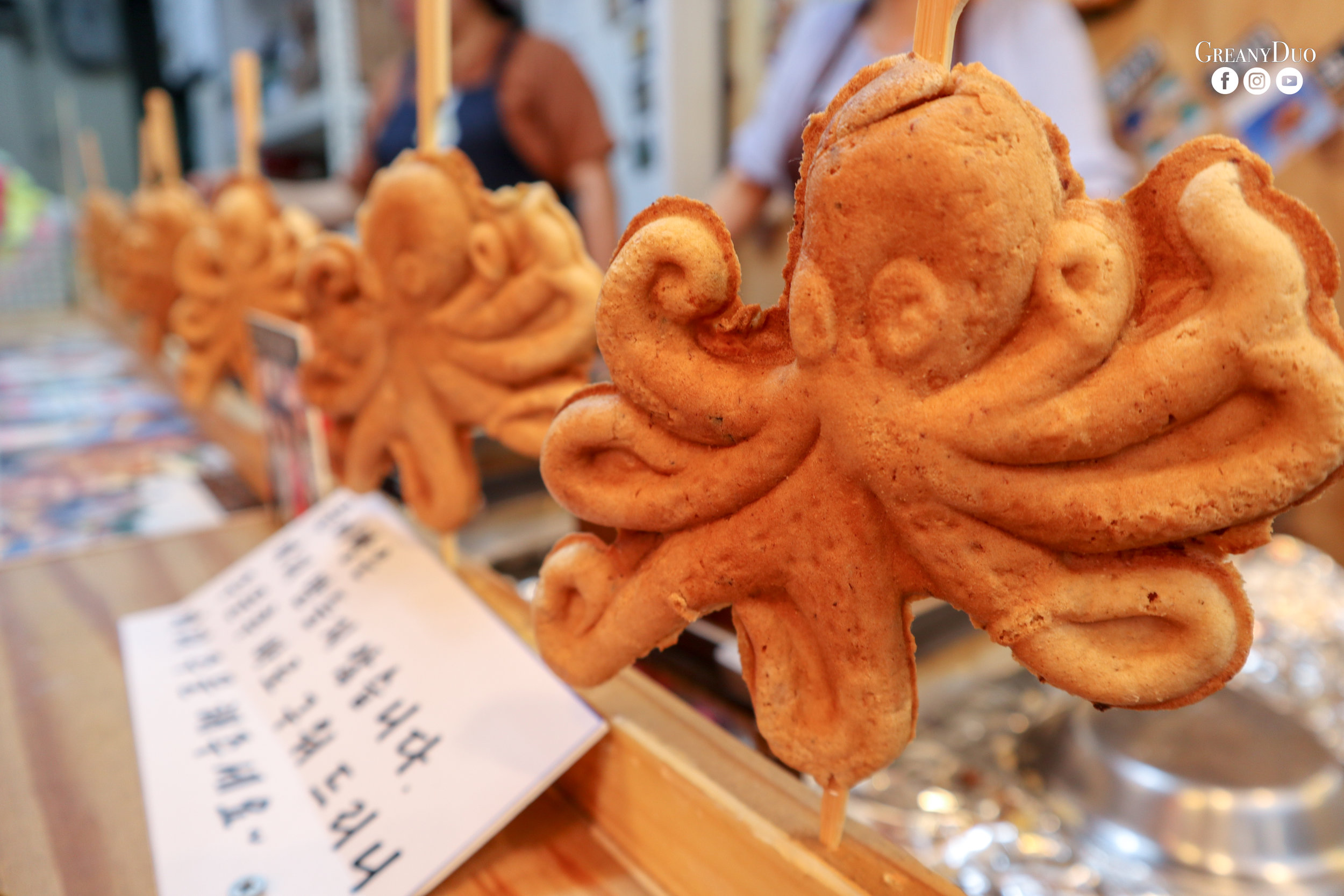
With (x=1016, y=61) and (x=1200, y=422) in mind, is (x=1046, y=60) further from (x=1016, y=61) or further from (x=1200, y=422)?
(x=1200, y=422)

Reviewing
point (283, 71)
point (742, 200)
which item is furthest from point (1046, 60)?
point (283, 71)

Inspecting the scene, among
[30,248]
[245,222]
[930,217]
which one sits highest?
[930,217]

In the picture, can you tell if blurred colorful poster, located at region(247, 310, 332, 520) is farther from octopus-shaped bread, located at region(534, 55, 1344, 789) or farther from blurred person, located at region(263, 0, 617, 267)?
octopus-shaped bread, located at region(534, 55, 1344, 789)

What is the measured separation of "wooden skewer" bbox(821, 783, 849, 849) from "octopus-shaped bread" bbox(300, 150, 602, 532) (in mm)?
403

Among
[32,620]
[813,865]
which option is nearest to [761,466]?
[813,865]

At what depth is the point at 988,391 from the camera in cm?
43

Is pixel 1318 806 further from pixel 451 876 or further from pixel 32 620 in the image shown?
pixel 32 620

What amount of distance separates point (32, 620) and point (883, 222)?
112cm

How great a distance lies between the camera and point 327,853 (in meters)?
0.63

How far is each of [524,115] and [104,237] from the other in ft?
7.69

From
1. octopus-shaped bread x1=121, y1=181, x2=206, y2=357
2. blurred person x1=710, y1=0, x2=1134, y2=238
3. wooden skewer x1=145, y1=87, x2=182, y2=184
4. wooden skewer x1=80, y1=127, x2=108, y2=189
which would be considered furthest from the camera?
wooden skewer x1=80, y1=127, x2=108, y2=189

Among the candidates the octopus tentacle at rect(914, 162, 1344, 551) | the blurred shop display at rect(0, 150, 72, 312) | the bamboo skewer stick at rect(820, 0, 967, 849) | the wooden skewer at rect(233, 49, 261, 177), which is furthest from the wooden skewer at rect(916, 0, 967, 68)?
the blurred shop display at rect(0, 150, 72, 312)

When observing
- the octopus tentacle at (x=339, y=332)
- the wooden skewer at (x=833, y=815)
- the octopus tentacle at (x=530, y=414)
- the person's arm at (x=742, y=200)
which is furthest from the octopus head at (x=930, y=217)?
the person's arm at (x=742, y=200)

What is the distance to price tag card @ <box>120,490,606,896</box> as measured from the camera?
62cm
